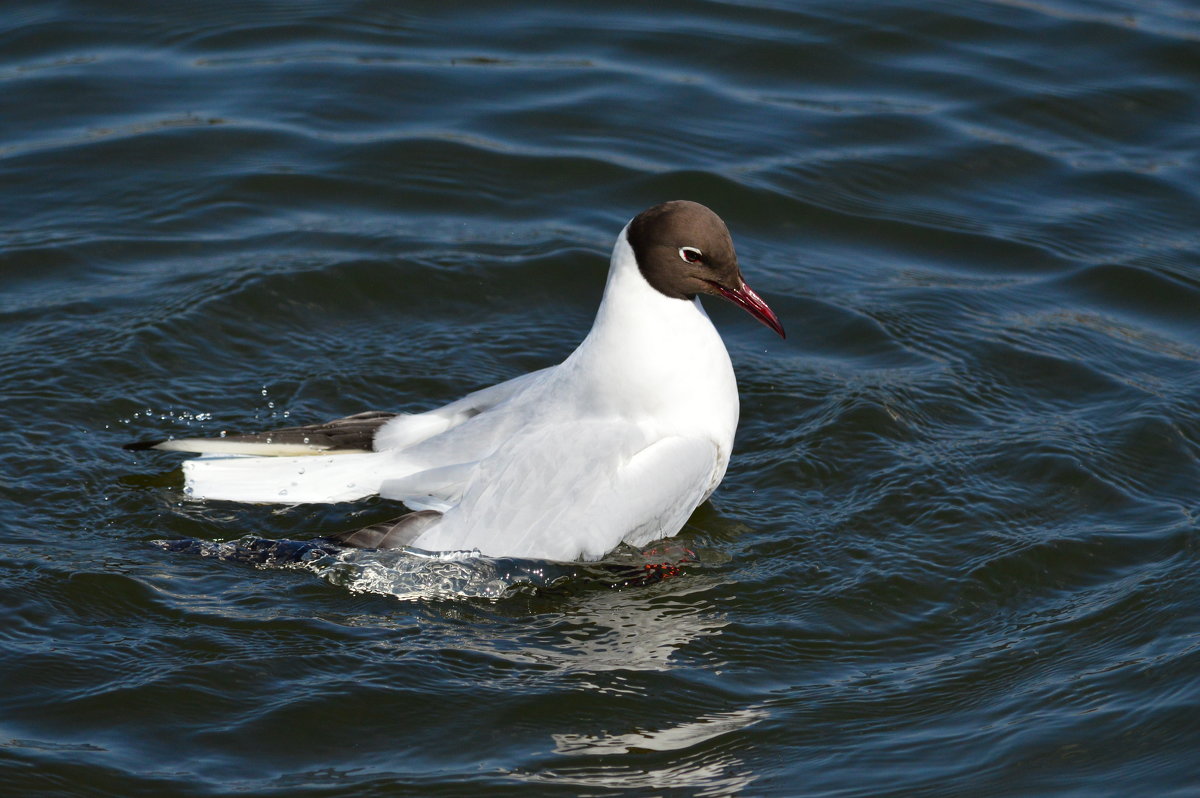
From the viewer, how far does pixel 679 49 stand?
11625 mm

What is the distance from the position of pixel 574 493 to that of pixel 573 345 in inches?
87.1

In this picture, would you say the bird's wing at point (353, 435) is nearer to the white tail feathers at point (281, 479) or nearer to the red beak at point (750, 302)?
the white tail feathers at point (281, 479)

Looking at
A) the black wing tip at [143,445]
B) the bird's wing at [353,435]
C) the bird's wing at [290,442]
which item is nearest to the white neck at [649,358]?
the bird's wing at [353,435]

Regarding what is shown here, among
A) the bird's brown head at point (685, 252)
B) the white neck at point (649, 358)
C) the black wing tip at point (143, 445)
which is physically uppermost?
the bird's brown head at point (685, 252)

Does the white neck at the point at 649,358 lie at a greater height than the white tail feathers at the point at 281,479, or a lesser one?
greater

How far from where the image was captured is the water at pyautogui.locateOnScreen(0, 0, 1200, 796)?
556 centimetres

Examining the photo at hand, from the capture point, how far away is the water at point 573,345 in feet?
18.2

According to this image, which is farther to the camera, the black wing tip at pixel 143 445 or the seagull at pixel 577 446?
the black wing tip at pixel 143 445

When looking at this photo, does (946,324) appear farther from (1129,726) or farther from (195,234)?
(195,234)

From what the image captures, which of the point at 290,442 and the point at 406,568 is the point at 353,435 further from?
the point at 406,568

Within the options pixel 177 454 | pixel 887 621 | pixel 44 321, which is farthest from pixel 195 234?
pixel 887 621

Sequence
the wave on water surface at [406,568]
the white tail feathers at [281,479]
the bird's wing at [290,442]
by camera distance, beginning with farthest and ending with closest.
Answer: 1. the bird's wing at [290,442]
2. the white tail feathers at [281,479]
3. the wave on water surface at [406,568]

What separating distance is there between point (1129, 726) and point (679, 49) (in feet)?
24.1

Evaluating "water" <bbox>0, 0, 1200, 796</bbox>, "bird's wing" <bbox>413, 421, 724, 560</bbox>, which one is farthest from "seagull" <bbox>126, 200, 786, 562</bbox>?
"water" <bbox>0, 0, 1200, 796</bbox>
